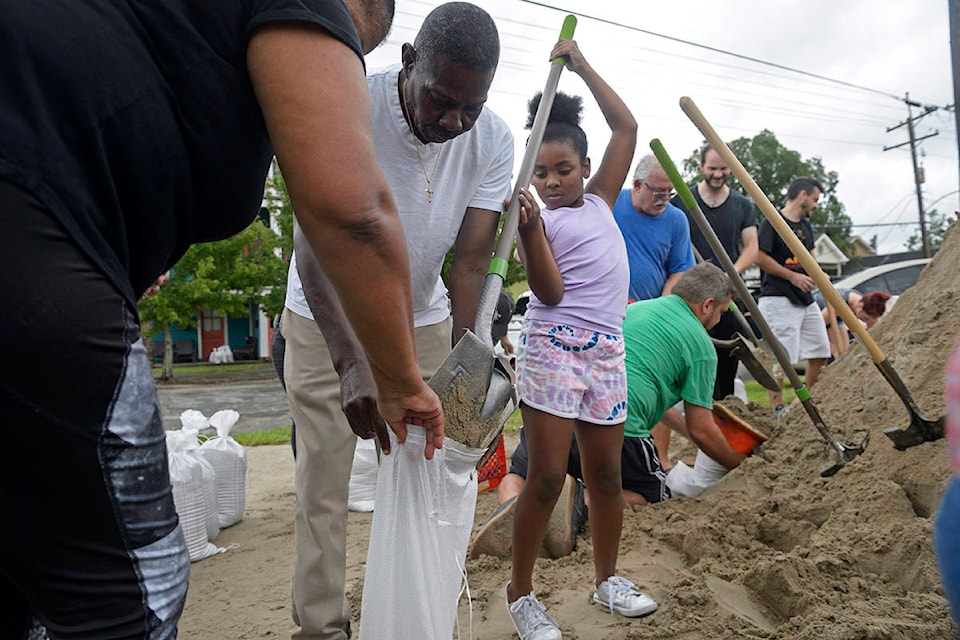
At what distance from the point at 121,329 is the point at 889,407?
3.76 meters

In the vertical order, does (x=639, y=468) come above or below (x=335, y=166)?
below

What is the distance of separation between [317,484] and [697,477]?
248cm

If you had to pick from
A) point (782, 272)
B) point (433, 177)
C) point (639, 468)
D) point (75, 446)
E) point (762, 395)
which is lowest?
point (762, 395)

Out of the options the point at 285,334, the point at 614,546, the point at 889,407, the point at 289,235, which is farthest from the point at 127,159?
the point at 289,235

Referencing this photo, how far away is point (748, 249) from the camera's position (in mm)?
5234

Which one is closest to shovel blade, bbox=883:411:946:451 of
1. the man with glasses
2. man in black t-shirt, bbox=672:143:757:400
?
the man with glasses

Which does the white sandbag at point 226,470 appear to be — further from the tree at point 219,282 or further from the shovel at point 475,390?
the tree at point 219,282

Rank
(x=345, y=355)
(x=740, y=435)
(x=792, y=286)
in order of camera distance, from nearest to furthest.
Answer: (x=345, y=355), (x=740, y=435), (x=792, y=286)

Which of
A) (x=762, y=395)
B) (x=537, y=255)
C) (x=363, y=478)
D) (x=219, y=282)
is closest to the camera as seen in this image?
(x=537, y=255)

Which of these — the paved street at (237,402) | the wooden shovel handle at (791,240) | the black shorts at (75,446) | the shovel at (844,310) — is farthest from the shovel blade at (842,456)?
the paved street at (237,402)

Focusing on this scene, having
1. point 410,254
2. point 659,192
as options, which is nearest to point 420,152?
point 410,254

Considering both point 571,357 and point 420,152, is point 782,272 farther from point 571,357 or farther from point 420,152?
point 420,152

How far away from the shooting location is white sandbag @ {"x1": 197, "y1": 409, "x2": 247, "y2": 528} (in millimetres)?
3990

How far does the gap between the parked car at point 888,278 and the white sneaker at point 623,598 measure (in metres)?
10.3
